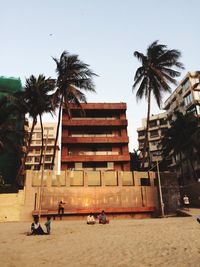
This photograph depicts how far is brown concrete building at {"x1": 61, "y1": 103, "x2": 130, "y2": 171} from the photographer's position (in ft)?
150

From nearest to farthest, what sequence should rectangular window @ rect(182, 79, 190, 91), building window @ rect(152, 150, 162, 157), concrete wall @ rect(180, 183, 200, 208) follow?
concrete wall @ rect(180, 183, 200, 208), rectangular window @ rect(182, 79, 190, 91), building window @ rect(152, 150, 162, 157)

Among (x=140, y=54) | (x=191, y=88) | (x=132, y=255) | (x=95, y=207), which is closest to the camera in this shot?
(x=132, y=255)

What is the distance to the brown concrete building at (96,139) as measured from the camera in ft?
150

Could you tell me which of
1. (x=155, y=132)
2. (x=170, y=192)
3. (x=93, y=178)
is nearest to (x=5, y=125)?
(x=93, y=178)

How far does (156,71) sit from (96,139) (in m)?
15.4

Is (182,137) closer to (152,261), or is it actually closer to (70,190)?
(70,190)

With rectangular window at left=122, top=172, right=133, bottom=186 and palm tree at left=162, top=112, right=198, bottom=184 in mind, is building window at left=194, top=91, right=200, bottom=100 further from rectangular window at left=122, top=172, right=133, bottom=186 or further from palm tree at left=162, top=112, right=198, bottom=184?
rectangular window at left=122, top=172, right=133, bottom=186

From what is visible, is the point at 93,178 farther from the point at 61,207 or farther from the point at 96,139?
the point at 96,139

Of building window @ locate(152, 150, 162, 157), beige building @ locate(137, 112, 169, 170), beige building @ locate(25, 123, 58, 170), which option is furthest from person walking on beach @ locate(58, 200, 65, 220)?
beige building @ locate(25, 123, 58, 170)

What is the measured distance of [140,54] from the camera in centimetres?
4050

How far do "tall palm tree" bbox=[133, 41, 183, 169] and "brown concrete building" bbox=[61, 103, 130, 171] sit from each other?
376 inches

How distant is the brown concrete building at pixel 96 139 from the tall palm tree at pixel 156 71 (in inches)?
376

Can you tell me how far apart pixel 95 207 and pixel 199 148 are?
2033 centimetres

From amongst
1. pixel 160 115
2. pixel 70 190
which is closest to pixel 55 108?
pixel 70 190
